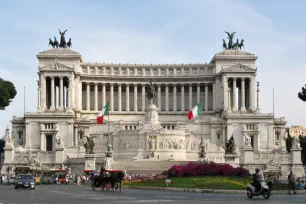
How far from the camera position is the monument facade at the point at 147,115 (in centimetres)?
11481

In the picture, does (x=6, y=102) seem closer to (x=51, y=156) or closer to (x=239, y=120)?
(x=51, y=156)

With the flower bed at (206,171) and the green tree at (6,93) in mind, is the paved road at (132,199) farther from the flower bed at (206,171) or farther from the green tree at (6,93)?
the green tree at (6,93)

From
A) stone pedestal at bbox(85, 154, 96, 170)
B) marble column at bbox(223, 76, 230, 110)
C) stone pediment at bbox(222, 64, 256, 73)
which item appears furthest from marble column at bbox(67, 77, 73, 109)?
stone pedestal at bbox(85, 154, 96, 170)

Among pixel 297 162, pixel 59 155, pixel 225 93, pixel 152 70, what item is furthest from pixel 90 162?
pixel 152 70

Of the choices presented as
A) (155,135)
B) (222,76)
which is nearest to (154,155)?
(155,135)

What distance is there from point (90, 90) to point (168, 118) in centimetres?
1712

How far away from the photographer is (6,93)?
12369cm

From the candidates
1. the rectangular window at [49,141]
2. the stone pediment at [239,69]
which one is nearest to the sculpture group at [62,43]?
the rectangular window at [49,141]

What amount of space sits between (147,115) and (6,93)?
25.4 meters

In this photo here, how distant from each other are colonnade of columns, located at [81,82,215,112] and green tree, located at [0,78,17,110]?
57.4 ft

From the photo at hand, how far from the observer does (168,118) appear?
142125 mm

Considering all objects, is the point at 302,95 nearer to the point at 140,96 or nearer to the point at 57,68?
the point at 140,96

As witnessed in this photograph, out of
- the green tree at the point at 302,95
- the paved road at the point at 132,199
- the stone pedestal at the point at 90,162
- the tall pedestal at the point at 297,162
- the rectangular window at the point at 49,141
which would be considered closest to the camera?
the paved road at the point at 132,199

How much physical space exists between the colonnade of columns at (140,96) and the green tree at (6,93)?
1749cm
